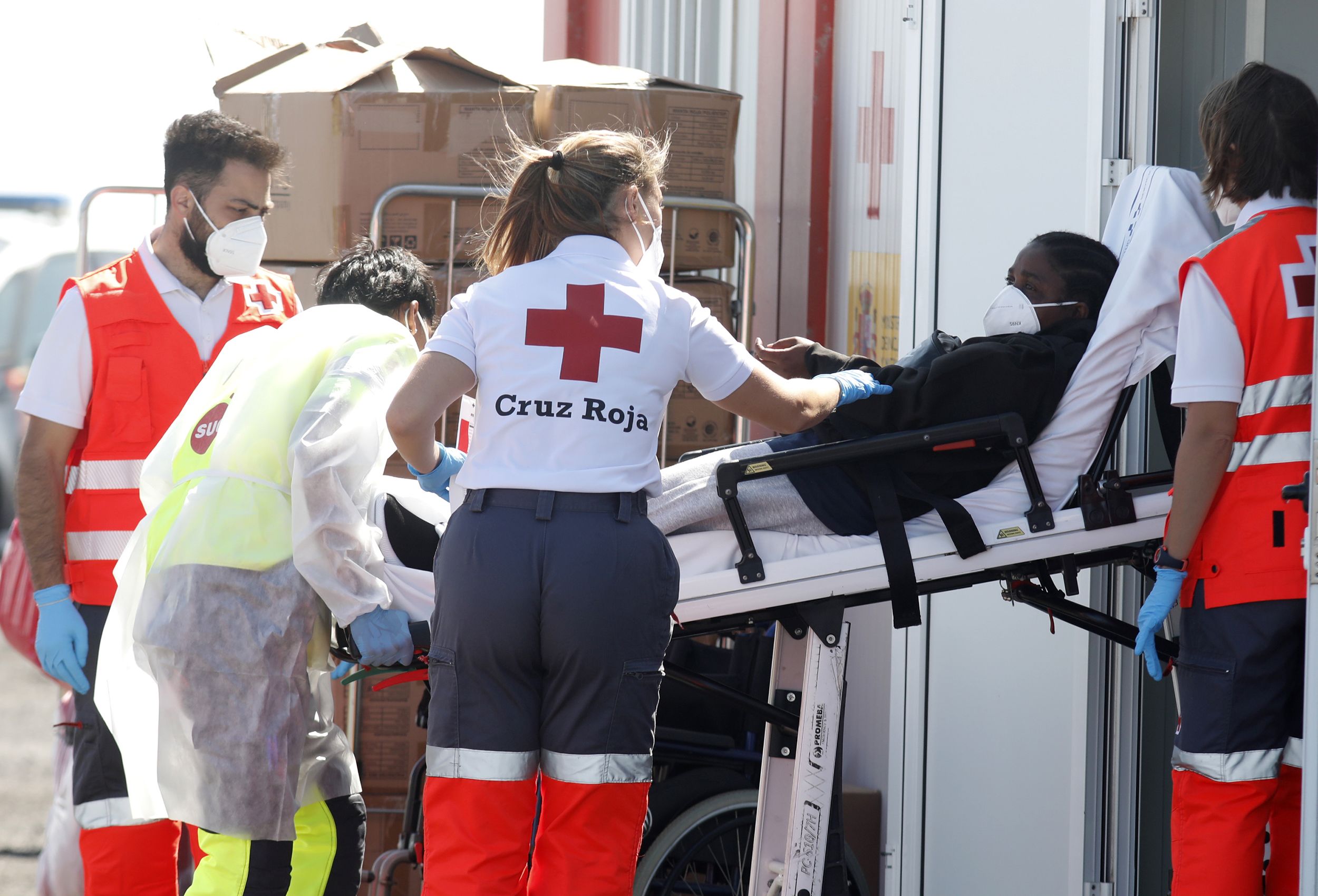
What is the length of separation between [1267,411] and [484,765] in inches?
55.2

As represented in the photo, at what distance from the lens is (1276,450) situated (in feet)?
7.64

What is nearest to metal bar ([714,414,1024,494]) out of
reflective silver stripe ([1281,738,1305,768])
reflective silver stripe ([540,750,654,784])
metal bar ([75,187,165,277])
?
reflective silver stripe ([540,750,654,784])

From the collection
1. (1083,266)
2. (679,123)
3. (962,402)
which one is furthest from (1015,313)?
(679,123)

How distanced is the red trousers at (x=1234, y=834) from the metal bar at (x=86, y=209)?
3428 mm

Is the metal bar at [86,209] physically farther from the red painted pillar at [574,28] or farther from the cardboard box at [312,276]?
the red painted pillar at [574,28]

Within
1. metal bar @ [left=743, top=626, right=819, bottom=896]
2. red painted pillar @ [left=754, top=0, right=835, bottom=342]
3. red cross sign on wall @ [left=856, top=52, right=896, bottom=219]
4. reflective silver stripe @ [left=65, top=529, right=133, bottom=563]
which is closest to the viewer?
metal bar @ [left=743, top=626, right=819, bottom=896]

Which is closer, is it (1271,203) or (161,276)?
(1271,203)

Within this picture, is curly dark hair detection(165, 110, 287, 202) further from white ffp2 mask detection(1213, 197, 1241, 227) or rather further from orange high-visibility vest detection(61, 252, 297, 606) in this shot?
white ffp2 mask detection(1213, 197, 1241, 227)

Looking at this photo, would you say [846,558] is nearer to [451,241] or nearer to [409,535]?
[409,535]

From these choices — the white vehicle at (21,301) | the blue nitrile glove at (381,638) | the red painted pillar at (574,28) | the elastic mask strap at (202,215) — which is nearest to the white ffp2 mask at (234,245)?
the elastic mask strap at (202,215)

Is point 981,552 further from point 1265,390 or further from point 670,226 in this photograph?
point 670,226

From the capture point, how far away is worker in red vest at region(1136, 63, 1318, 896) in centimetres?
232

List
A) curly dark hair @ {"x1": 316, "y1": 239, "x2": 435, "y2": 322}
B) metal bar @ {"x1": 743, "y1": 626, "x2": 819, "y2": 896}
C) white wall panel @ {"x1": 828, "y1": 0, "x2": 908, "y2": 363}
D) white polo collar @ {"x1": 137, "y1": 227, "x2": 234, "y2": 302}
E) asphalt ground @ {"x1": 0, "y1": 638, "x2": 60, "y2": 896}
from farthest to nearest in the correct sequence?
asphalt ground @ {"x1": 0, "y1": 638, "x2": 60, "y2": 896}
white wall panel @ {"x1": 828, "y1": 0, "x2": 908, "y2": 363}
white polo collar @ {"x1": 137, "y1": 227, "x2": 234, "y2": 302}
curly dark hair @ {"x1": 316, "y1": 239, "x2": 435, "y2": 322}
metal bar @ {"x1": 743, "y1": 626, "x2": 819, "y2": 896}

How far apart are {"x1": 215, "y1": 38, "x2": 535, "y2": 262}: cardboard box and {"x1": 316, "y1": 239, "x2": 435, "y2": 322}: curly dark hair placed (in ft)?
3.80
